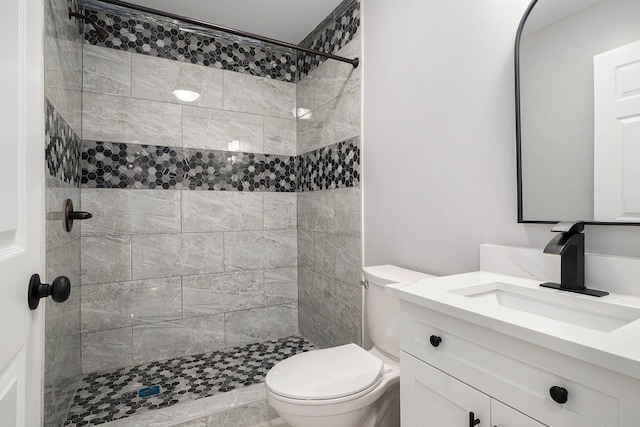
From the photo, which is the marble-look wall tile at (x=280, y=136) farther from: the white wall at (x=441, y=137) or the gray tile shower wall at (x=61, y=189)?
the gray tile shower wall at (x=61, y=189)

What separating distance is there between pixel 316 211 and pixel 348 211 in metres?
0.42

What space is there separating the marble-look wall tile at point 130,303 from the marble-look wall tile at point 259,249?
1.46 feet

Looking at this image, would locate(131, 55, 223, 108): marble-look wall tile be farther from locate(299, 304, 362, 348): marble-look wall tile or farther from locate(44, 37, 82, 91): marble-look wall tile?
locate(299, 304, 362, 348): marble-look wall tile

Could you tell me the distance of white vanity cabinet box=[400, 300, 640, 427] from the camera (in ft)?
2.02

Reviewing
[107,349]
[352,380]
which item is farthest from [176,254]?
[352,380]

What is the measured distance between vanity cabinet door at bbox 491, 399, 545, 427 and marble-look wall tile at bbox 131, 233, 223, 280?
2179 mm

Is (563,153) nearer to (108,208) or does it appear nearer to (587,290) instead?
(587,290)

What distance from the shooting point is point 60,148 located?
154 cm

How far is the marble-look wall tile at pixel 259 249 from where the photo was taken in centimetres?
267

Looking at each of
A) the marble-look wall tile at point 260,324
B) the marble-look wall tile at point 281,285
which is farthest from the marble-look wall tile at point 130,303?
the marble-look wall tile at point 281,285

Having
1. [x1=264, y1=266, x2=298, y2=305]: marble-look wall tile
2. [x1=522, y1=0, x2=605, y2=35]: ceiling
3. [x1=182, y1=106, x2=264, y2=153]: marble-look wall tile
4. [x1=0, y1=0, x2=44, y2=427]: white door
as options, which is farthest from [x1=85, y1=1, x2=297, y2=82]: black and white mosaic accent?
[x1=522, y1=0, x2=605, y2=35]: ceiling

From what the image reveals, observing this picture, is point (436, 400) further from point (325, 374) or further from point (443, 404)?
point (325, 374)

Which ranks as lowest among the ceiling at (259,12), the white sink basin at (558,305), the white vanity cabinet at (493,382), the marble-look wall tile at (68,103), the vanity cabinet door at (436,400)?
the vanity cabinet door at (436,400)

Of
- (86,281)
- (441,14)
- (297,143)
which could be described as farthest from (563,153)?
(86,281)
